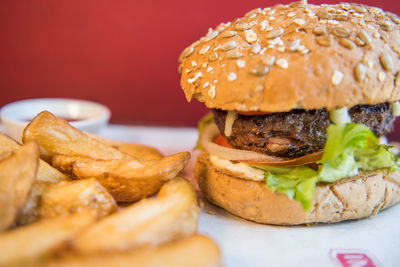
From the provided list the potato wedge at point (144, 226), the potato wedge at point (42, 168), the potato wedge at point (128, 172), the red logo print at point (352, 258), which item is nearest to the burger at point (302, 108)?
the red logo print at point (352, 258)

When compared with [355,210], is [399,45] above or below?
above

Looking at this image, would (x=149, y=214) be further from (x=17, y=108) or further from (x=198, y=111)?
(x=198, y=111)

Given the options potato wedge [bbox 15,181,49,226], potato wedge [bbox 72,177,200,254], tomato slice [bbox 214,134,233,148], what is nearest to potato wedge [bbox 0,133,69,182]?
potato wedge [bbox 15,181,49,226]

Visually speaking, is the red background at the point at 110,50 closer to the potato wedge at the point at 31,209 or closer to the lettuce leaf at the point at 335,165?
the lettuce leaf at the point at 335,165

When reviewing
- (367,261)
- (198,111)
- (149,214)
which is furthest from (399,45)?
(198,111)

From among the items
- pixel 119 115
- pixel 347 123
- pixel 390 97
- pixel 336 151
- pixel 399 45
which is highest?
pixel 399 45

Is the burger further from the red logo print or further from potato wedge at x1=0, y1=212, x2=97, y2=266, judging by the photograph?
potato wedge at x1=0, y1=212, x2=97, y2=266
